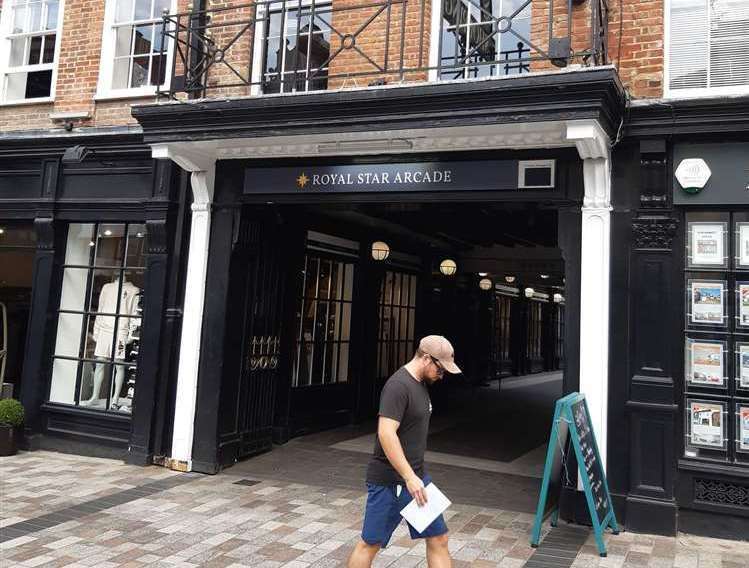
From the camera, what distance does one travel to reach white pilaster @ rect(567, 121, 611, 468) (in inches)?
227

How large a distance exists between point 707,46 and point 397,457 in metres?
5.24

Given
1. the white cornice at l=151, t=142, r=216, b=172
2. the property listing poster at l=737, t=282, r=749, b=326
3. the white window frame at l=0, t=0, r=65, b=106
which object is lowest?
the property listing poster at l=737, t=282, r=749, b=326

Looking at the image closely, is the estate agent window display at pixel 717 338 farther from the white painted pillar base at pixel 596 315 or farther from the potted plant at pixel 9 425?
the potted plant at pixel 9 425

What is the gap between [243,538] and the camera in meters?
5.13

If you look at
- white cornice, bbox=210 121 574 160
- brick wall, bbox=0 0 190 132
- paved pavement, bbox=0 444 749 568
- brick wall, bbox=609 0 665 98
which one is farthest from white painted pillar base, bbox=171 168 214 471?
brick wall, bbox=609 0 665 98

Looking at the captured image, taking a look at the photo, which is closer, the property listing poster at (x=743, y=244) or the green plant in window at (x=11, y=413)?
the property listing poster at (x=743, y=244)

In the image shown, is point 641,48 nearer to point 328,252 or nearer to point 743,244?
point 743,244

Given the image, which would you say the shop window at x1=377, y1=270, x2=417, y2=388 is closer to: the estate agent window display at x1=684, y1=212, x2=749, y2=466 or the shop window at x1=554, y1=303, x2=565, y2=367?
the estate agent window display at x1=684, y1=212, x2=749, y2=466

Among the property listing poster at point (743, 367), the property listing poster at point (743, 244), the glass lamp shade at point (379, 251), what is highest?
the glass lamp shade at point (379, 251)

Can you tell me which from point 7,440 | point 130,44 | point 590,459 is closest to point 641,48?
point 590,459

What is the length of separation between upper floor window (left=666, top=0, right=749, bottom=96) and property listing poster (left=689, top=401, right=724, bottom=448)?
2.97 m

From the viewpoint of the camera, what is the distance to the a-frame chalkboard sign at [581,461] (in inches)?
195

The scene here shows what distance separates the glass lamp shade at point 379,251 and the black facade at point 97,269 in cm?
331

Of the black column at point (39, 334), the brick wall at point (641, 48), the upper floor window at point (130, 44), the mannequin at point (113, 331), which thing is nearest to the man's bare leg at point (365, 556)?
the brick wall at point (641, 48)
